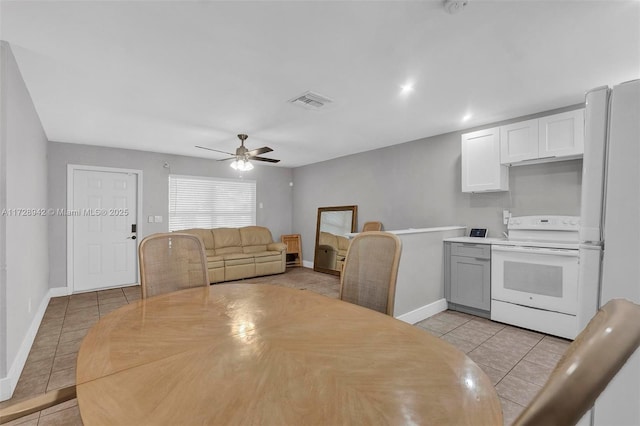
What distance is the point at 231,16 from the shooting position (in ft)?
6.16

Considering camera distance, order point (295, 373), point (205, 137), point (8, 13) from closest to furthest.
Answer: point (295, 373), point (8, 13), point (205, 137)

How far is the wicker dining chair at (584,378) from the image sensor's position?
0.97ft

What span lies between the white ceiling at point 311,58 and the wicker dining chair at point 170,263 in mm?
1470

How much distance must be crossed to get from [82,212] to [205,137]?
2522 mm

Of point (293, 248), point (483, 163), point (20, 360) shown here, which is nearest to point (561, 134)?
point (483, 163)

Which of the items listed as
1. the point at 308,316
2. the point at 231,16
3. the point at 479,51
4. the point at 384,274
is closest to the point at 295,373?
the point at 308,316

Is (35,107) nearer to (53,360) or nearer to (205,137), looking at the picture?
(205,137)

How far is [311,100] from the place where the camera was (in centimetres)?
317

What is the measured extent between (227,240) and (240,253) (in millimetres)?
388

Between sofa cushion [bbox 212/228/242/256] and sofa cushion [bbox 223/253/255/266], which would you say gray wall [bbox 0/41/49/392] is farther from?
sofa cushion [bbox 212/228/242/256]

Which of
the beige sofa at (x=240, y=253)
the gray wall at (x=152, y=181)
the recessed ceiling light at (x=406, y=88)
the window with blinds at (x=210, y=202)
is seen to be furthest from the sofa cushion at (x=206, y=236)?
the recessed ceiling light at (x=406, y=88)

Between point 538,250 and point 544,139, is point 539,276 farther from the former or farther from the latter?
point 544,139

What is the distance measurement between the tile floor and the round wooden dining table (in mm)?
958

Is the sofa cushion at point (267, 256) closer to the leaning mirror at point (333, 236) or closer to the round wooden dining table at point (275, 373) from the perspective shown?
the leaning mirror at point (333, 236)
